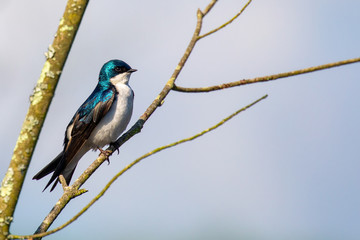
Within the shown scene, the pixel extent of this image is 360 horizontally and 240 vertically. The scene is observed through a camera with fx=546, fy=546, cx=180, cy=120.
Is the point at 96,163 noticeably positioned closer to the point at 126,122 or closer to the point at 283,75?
the point at 283,75

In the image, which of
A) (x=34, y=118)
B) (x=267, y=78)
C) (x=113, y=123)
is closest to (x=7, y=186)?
(x=34, y=118)

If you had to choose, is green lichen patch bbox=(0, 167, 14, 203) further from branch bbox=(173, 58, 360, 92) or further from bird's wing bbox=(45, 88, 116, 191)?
bird's wing bbox=(45, 88, 116, 191)

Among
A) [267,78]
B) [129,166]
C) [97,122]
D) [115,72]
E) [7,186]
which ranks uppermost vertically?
[115,72]

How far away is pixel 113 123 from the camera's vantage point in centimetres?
723

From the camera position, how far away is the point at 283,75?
9.04ft

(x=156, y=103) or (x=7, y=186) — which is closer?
(x=7, y=186)

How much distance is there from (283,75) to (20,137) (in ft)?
4.30

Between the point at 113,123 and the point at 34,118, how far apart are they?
16.1ft

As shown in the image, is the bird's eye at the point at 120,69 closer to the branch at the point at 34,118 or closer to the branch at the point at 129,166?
the branch at the point at 129,166

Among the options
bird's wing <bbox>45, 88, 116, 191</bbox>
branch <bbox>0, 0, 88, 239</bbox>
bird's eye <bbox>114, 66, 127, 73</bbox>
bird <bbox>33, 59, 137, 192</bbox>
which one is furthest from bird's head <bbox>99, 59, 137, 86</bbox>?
branch <bbox>0, 0, 88, 239</bbox>

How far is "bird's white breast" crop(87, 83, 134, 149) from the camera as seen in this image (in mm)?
7176

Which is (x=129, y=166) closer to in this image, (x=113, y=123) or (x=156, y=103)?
(x=156, y=103)

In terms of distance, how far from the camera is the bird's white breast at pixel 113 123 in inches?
283

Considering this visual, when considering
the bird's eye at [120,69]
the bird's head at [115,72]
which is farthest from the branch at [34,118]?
the bird's eye at [120,69]
